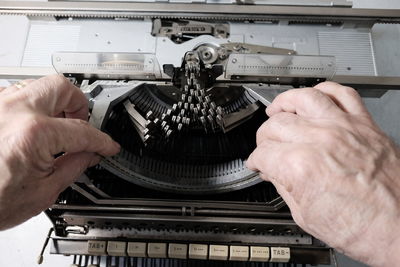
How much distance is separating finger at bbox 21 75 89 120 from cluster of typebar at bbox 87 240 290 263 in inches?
32.1

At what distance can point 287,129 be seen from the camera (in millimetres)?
1491

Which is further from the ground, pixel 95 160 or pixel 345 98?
pixel 345 98

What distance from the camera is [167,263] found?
7.60ft

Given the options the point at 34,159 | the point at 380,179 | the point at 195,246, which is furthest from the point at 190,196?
the point at 380,179

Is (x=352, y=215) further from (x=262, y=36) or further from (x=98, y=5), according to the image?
(x=98, y=5)

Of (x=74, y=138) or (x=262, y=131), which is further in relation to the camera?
(x=262, y=131)

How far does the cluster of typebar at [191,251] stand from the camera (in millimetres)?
2053

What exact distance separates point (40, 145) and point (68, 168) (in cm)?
22

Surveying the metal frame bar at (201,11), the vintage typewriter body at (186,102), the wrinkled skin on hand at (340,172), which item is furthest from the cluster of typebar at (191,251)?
the metal frame bar at (201,11)

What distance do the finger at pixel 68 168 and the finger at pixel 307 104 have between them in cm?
87

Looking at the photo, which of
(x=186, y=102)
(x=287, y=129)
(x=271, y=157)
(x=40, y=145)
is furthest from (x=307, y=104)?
(x=40, y=145)

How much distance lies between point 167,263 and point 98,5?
160 centimetres

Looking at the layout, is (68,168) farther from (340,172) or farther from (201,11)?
(201,11)

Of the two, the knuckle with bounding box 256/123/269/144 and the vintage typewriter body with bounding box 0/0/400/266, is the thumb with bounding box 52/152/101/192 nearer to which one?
the vintage typewriter body with bounding box 0/0/400/266
